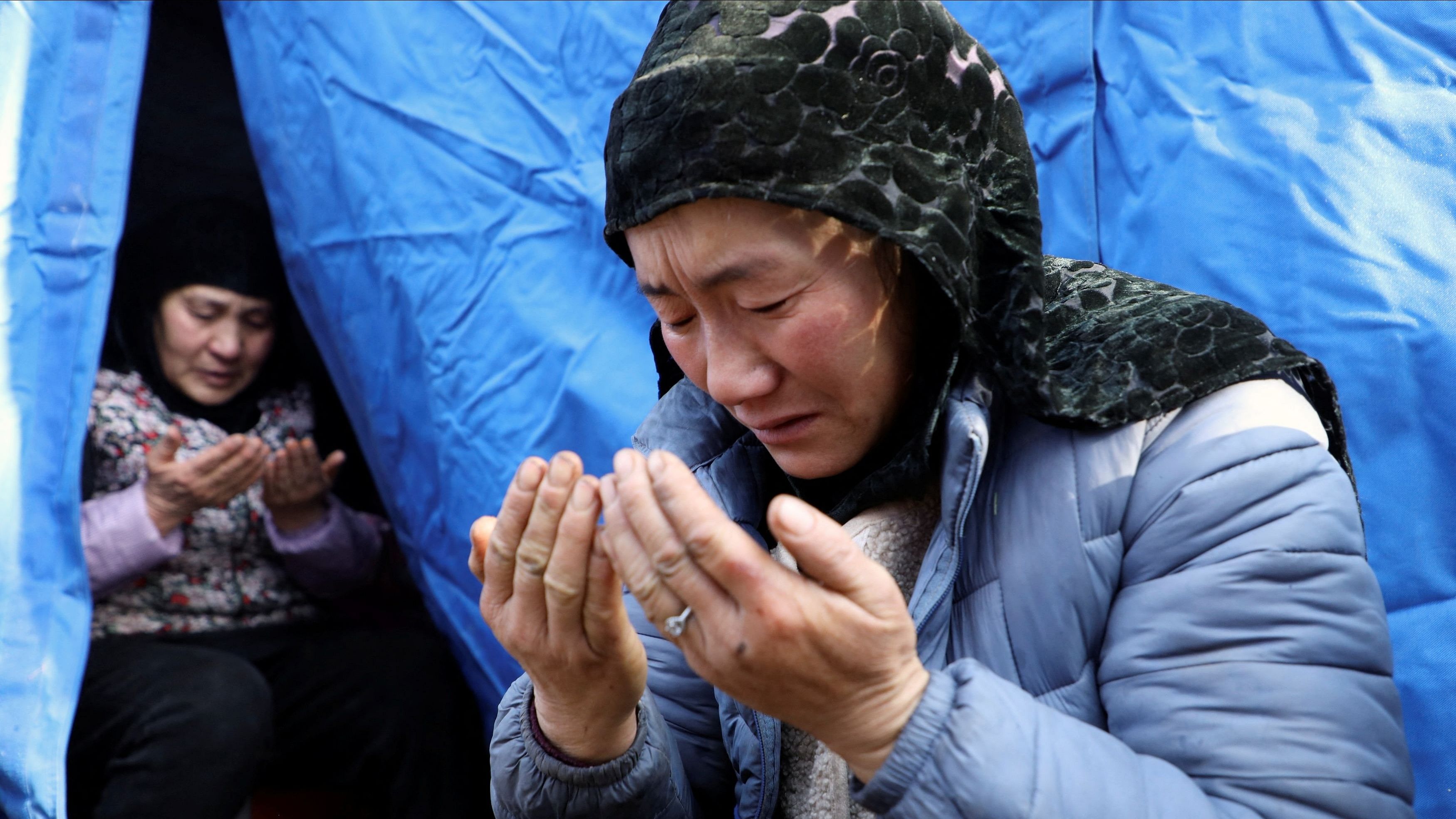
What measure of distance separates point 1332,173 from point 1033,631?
29.6 inches

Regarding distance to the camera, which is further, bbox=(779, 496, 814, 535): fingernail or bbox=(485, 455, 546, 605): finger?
bbox=(485, 455, 546, 605): finger

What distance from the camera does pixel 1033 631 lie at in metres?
0.85

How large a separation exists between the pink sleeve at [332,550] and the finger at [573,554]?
143 cm

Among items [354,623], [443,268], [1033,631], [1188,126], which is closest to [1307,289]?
[1188,126]

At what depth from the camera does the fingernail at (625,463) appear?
0.71m

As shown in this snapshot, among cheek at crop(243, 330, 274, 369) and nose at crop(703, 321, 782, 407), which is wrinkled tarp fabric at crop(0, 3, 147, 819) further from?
nose at crop(703, 321, 782, 407)

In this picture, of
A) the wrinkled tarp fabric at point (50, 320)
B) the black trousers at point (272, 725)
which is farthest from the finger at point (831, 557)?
the black trousers at point (272, 725)

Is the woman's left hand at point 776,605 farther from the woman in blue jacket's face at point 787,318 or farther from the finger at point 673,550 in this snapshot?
the woman in blue jacket's face at point 787,318

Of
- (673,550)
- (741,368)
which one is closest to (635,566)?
(673,550)

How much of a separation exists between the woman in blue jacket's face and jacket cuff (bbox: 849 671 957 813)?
308 millimetres

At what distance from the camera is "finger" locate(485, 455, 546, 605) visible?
79cm

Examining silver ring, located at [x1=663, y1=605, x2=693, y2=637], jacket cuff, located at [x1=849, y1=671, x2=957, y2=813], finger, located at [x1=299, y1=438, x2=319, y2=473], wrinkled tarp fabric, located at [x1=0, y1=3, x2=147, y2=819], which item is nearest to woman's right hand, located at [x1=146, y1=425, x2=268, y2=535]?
finger, located at [x1=299, y1=438, x2=319, y2=473]

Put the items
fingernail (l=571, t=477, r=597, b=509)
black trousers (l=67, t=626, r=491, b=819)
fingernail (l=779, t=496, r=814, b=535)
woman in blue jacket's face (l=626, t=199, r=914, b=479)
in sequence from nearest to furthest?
fingernail (l=779, t=496, r=814, b=535)
fingernail (l=571, t=477, r=597, b=509)
woman in blue jacket's face (l=626, t=199, r=914, b=479)
black trousers (l=67, t=626, r=491, b=819)

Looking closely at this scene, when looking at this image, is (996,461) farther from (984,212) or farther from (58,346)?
(58,346)
